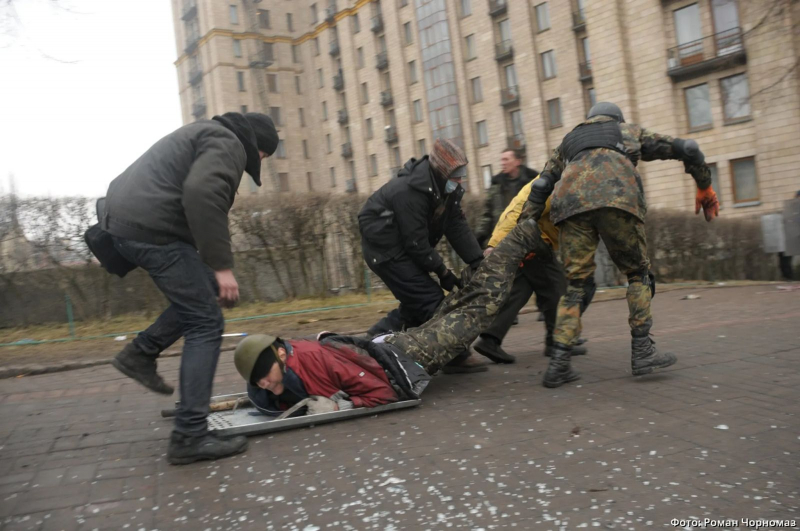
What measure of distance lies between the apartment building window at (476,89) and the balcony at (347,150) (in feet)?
48.6

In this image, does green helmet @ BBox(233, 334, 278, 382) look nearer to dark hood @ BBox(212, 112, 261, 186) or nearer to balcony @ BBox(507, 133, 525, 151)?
dark hood @ BBox(212, 112, 261, 186)

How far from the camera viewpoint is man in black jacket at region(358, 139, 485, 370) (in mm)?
5055

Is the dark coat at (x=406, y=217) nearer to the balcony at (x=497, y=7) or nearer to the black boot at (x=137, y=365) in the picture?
the black boot at (x=137, y=365)

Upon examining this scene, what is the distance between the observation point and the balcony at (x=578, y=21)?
1389 inches

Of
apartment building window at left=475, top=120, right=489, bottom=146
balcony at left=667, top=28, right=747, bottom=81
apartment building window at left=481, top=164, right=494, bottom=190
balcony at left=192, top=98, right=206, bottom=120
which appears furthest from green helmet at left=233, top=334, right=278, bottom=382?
balcony at left=192, top=98, right=206, bottom=120

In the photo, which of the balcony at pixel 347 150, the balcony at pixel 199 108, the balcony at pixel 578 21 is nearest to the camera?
the balcony at pixel 578 21

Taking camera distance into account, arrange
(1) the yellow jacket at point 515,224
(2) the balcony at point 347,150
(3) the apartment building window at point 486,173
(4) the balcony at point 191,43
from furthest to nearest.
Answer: (2) the balcony at point 347,150 < (4) the balcony at point 191,43 < (3) the apartment building window at point 486,173 < (1) the yellow jacket at point 515,224

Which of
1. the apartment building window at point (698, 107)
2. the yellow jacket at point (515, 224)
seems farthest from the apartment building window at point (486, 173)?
the yellow jacket at point (515, 224)

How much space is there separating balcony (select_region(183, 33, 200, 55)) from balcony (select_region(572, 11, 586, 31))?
27.8 metres

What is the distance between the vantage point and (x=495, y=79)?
133ft

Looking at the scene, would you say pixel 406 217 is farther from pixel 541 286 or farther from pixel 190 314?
pixel 190 314

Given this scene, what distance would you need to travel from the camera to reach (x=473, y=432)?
12.7ft

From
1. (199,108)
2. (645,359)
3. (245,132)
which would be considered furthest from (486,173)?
(245,132)

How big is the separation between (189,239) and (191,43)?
171 feet
